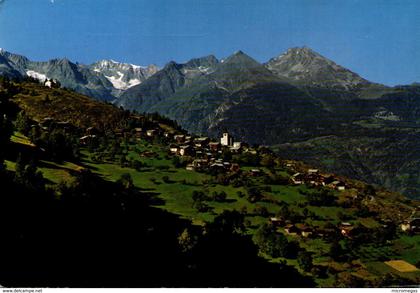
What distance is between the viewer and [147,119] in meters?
106

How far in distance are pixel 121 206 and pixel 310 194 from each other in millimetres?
33699

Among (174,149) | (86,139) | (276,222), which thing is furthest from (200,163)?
(276,222)

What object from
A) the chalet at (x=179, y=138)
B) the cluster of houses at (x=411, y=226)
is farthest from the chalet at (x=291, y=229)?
the chalet at (x=179, y=138)

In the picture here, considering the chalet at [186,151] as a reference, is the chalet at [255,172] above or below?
below

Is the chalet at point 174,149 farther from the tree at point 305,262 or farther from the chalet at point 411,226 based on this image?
the tree at point 305,262

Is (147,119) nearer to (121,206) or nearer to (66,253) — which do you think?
(121,206)

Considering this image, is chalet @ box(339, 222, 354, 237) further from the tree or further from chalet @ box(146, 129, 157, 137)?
chalet @ box(146, 129, 157, 137)

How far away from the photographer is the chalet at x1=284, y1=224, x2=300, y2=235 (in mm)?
46500

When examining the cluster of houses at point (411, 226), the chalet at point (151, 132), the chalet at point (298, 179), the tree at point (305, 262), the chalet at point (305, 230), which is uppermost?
the chalet at point (151, 132)

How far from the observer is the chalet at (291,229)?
1831 inches

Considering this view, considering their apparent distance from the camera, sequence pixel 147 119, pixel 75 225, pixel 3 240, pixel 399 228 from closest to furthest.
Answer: pixel 3 240
pixel 75 225
pixel 399 228
pixel 147 119

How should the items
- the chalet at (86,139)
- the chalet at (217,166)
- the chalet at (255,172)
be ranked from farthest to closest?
the chalet at (86,139)
the chalet at (255,172)
the chalet at (217,166)

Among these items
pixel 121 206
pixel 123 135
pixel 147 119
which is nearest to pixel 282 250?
pixel 121 206

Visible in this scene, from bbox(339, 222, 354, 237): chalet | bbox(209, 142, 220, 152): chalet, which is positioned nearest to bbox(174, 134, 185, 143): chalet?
bbox(209, 142, 220, 152): chalet
